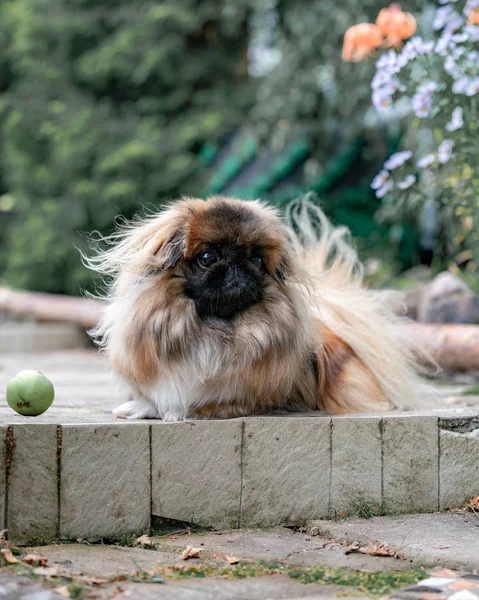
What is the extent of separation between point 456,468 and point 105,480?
1.31 m

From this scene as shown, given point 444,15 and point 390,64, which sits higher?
point 444,15

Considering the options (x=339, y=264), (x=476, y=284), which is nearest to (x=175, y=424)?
(x=339, y=264)

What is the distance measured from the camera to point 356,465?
3.14 meters

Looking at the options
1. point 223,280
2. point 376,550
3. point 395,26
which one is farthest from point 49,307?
point 376,550

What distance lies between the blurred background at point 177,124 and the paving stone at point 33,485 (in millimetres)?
5590

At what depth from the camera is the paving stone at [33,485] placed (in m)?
2.71

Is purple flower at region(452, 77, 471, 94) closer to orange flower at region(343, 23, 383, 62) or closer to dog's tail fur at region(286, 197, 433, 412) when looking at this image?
dog's tail fur at region(286, 197, 433, 412)

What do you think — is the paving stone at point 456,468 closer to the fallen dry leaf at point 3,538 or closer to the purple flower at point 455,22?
the fallen dry leaf at point 3,538

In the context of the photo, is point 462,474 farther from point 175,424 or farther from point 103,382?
point 103,382

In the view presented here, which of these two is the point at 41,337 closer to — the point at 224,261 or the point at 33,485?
the point at 224,261

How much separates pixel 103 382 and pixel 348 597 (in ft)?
9.55

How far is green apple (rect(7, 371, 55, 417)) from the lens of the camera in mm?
2963

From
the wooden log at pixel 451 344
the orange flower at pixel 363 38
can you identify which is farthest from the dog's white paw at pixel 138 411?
the orange flower at pixel 363 38

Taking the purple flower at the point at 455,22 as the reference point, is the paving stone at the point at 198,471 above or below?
below
